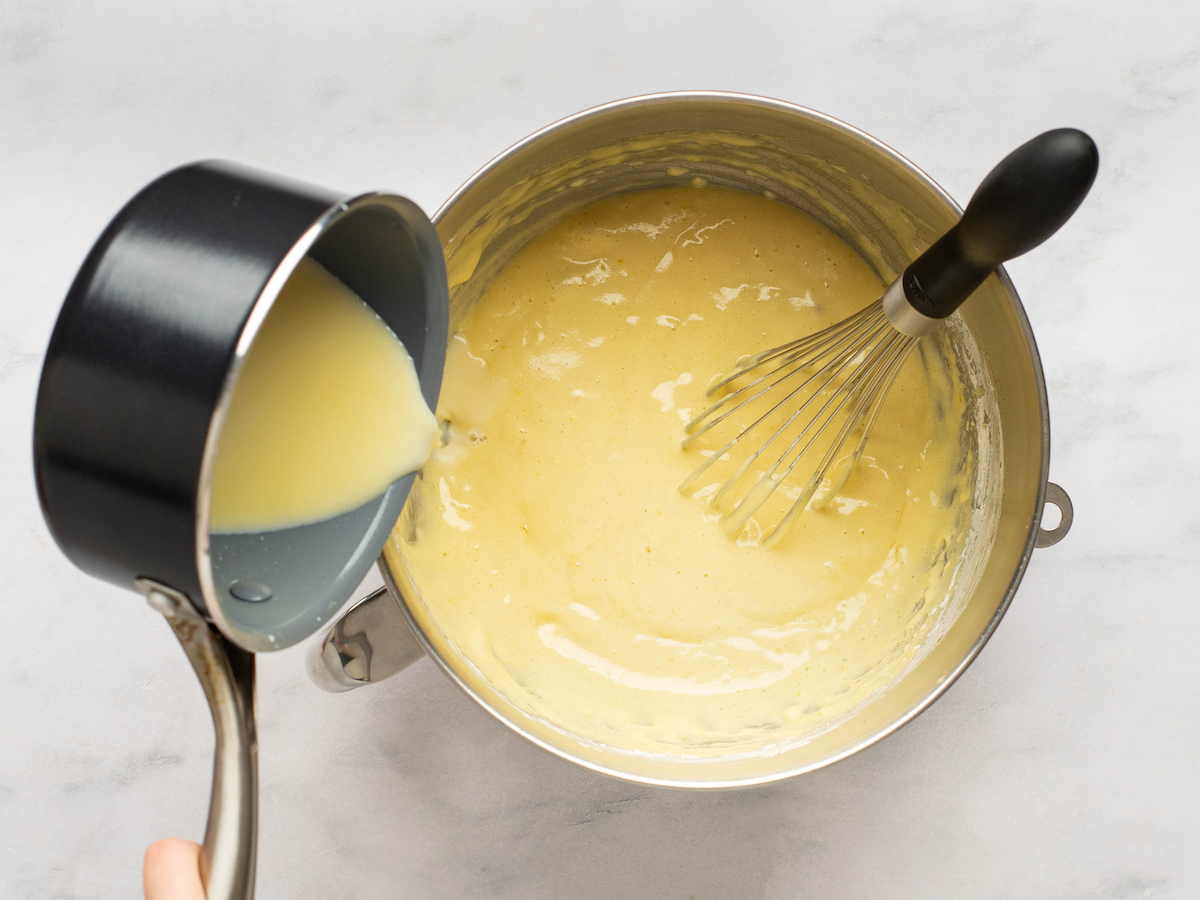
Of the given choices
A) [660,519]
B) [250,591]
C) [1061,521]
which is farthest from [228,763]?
[1061,521]

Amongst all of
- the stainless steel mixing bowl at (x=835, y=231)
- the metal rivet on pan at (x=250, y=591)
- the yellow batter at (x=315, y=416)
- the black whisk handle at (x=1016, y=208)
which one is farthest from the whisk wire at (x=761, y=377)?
the metal rivet on pan at (x=250, y=591)

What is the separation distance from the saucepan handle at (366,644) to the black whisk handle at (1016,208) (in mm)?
580

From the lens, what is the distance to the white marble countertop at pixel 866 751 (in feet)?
3.41

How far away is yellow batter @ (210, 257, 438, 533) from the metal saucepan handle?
0.08 m

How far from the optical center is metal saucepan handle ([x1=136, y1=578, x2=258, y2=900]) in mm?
567

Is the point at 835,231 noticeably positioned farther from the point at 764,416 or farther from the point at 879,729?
the point at 879,729

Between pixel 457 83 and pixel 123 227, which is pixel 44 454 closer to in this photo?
pixel 123 227

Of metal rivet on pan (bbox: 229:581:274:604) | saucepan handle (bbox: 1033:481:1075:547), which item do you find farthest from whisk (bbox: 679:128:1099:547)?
metal rivet on pan (bbox: 229:581:274:604)

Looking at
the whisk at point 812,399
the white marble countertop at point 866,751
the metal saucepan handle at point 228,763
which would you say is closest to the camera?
the metal saucepan handle at point 228,763

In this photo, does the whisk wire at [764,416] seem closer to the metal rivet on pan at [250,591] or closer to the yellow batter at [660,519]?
the yellow batter at [660,519]

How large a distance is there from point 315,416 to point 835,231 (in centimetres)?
66

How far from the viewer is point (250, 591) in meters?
0.62

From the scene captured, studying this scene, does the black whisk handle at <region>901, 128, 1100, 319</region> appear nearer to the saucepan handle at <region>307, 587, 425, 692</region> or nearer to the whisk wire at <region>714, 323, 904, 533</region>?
the whisk wire at <region>714, 323, 904, 533</region>

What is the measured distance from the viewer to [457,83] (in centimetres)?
105
